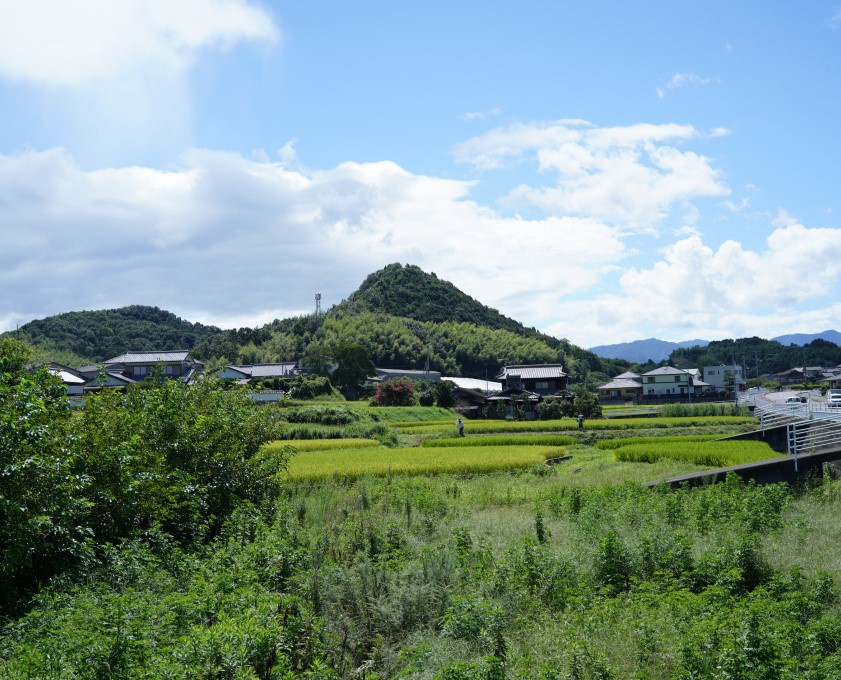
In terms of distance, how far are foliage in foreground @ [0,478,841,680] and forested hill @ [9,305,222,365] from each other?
7814 cm

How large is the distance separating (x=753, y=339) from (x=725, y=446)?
13715 centimetres

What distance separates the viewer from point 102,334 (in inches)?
A: 4023

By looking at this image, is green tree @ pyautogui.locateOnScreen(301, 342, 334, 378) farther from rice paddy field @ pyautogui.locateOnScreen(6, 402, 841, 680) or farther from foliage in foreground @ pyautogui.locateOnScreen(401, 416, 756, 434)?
rice paddy field @ pyautogui.locateOnScreen(6, 402, 841, 680)

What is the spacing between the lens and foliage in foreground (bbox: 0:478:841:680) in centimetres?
602

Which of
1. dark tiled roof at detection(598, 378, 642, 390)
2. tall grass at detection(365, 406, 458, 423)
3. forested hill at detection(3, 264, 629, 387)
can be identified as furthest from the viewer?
forested hill at detection(3, 264, 629, 387)

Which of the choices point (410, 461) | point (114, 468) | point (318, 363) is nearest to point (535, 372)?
point (318, 363)

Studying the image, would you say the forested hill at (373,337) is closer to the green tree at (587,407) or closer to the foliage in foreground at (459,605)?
the green tree at (587,407)

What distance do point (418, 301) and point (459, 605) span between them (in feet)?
365

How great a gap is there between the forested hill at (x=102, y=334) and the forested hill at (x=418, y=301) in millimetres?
29243

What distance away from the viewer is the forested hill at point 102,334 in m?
91.4

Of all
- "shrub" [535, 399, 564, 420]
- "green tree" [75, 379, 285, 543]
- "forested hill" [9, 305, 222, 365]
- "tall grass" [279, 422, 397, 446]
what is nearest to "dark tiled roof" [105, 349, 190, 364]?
"forested hill" [9, 305, 222, 365]

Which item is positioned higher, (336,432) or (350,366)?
(350,366)

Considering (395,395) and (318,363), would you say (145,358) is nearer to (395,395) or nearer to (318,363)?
(318,363)

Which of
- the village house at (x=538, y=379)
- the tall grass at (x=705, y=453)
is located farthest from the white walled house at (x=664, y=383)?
the tall grass at (x=705, y=453)
